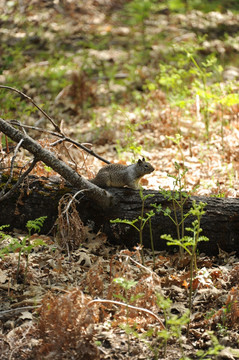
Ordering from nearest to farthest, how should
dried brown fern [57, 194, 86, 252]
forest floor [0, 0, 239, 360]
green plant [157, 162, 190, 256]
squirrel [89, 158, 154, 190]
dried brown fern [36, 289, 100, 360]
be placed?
dried brown fern [36, 289, 100, 360] → forest floor [0, 0, 239, 360] → green plant [157, 162, 190, 256] → dried brown fern [57, 194, 86, 252] → squirrel [89, 158, 154, 190]

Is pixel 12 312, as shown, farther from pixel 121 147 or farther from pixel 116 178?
pixel 121 147

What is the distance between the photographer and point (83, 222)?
498 cm

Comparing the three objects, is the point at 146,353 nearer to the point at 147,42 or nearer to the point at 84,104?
the point at 84,104

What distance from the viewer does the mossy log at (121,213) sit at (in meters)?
4.54

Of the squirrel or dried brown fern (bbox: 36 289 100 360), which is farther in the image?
the squirrel

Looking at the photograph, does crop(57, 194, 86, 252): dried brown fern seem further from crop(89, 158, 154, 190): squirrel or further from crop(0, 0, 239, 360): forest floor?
crop(89, 158, 154, 190): squirrel

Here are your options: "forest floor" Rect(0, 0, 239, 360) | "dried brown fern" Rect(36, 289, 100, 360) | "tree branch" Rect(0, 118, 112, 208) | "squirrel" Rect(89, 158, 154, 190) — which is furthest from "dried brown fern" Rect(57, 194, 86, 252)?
"dried brown fern" Rect(36, 289, 100, 360)

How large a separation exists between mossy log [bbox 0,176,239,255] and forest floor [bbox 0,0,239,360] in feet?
0.54

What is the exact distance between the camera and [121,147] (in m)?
8.02

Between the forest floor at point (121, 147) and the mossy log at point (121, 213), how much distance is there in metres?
0.16

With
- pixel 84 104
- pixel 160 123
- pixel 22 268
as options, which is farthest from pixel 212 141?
pixel 22 268

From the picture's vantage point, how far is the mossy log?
14.9 ft

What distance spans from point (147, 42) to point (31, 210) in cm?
854

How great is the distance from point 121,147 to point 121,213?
3370 mm
